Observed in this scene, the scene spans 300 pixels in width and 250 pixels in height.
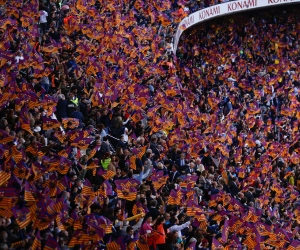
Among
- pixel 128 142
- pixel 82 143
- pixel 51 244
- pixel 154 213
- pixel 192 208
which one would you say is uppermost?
pixel 82 143

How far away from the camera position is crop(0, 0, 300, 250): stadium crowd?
32.6 ft

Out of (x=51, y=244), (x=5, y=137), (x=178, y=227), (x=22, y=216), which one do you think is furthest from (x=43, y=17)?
(x=51, y=244)

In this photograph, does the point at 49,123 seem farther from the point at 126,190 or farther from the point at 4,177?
the point at 4,177

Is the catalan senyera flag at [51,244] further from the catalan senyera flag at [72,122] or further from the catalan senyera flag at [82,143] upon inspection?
the catalan senyera flag at [72,122]

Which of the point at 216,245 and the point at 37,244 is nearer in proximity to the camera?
the point at 37,244

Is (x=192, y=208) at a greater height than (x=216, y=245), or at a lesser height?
greater

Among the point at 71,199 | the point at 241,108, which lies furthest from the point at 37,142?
the point at 241,108

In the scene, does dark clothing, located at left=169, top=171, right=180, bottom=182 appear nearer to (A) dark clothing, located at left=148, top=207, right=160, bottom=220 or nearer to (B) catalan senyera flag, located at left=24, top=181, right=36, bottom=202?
(A) dark clothing, located at left=148, top=207, right=160, bottom=220

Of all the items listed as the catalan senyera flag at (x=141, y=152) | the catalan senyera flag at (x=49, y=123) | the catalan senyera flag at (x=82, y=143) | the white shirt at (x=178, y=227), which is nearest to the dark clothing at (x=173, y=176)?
the catalan senyera flag at (x=141, y=152)

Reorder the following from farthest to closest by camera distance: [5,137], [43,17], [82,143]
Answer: [43,17] → [82,143] → [5,137]

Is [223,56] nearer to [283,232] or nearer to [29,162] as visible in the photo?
[283,232]

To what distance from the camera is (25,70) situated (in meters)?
14.1

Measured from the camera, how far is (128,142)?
A: 13984 mm

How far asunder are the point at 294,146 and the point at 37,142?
48.0 ft
